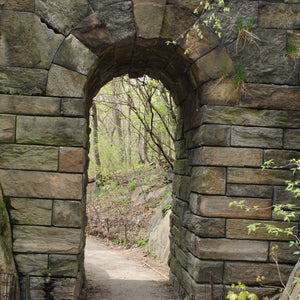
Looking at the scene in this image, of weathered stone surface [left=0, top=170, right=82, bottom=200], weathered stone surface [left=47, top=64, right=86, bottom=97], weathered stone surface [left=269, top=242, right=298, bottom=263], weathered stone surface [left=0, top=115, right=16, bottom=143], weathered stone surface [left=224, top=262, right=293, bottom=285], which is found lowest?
weathered stone surface [left=224, top=262, right=293, bottom=285]

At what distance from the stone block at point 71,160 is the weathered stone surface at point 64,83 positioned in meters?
0.61

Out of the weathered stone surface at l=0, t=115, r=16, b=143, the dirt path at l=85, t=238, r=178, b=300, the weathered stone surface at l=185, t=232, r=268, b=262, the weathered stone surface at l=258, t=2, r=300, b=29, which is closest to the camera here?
the weathered stone surface at l=0, t=115, r=16, b=143

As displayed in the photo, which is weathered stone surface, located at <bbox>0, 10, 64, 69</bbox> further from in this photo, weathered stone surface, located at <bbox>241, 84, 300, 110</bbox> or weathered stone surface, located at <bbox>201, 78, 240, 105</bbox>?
weathered stone surface, located at <bbox>241, 84, 300, 110</bbox>

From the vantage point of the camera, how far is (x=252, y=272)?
385 cm

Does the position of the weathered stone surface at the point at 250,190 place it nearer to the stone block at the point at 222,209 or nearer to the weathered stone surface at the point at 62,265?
the stone block at the point at 222,209

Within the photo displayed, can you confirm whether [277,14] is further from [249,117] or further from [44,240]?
[44,240]

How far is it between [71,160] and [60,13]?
5.40ft

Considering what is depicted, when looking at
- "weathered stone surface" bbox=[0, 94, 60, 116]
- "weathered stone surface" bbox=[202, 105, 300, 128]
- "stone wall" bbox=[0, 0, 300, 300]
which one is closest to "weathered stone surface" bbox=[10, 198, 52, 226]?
"stone wall" bbox=[0, 0, 300, 300]

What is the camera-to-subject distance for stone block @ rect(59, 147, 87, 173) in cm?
367

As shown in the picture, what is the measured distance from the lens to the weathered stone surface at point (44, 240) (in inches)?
143

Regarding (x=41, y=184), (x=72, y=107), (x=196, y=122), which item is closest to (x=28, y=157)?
(x=41, y=184)

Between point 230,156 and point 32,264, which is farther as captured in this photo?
point 230,156

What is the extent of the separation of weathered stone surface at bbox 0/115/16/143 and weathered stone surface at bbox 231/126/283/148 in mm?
2467

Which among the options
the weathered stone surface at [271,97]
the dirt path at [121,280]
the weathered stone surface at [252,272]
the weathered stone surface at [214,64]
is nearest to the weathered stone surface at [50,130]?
the weathered stone surface at [214,64]
